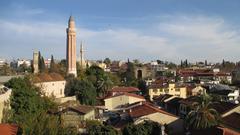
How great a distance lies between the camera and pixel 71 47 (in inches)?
2608

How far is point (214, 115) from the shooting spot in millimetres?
26938

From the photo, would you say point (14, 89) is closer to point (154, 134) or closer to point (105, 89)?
point (154, 134)

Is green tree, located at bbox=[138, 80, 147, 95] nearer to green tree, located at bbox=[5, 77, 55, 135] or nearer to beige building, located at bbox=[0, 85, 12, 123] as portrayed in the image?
green tree, located at bbox=[5, 77, 55, 135]

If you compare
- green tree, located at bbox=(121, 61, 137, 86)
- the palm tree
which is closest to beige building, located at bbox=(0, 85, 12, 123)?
the palm tree

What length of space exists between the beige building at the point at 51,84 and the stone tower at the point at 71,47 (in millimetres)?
10254

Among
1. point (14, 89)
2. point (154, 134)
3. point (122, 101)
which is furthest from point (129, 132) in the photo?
point (122, 101)

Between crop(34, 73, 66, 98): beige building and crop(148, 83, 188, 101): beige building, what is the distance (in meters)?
13.5

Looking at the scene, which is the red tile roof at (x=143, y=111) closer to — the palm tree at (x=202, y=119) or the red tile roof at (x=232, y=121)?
the palm tree at (x=202, y=119)

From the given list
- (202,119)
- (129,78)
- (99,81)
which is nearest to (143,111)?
(202,119)

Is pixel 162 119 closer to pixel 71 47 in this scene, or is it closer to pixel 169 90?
pixel 169 90

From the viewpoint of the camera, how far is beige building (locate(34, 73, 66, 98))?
4860 cm

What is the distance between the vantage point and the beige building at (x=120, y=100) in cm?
Answer: 4369

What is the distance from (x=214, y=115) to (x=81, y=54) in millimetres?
66176

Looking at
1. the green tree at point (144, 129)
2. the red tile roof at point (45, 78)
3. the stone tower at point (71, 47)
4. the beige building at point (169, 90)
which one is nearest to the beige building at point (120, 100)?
the beige building at point (169, 90)
